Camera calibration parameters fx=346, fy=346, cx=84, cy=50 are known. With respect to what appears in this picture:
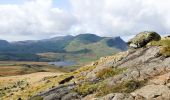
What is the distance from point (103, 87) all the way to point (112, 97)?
517 centimetres

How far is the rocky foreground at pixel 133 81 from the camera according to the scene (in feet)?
83.8

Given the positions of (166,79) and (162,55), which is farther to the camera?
(162,55)

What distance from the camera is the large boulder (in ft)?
139

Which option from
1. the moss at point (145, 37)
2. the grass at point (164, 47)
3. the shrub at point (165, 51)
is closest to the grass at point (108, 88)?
the shrub at point (165, 51)

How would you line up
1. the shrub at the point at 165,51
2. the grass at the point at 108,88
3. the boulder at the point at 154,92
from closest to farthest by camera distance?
1. the boulder at the point at 154,92
2. the grass at the point at 108,88
3. the shrub at the point at 165,51

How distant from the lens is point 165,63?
3164cm

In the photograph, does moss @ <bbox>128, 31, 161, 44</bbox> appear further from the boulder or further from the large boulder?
the boulder

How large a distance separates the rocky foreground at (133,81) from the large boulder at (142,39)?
1.22 m

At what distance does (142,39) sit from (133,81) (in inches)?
576

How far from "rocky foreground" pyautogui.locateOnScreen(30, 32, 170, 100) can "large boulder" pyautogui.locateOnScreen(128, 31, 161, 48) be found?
122cm

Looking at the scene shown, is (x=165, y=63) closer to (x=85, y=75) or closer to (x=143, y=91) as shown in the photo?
(x=143, y=91)

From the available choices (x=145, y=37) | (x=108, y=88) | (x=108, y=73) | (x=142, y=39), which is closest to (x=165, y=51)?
(x=108, y=73)

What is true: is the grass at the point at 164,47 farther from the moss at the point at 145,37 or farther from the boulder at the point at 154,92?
the boulder at the point at 154,92

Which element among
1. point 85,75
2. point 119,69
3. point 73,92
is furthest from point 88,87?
point 85,75
